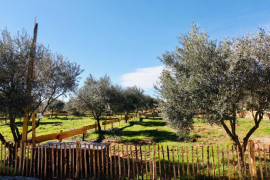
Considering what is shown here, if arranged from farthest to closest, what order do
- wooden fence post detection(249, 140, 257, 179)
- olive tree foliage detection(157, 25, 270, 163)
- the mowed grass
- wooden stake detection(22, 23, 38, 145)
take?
the mowed grass < wooden stake detection(22, 23, 38, 145) < olive tree foliage detection(157, 25, 270, 163) < wooden fence post detection(249, 140, 257, 179)

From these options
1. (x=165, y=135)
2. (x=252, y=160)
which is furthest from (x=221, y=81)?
(x=165, y=135)

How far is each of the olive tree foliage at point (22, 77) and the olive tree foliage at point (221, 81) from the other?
7.40m

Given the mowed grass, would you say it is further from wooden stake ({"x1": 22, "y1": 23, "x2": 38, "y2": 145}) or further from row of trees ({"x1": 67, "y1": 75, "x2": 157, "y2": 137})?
wooden stake ({"x1": 22, "y1": 23, "x2": 38, "y2": 145})

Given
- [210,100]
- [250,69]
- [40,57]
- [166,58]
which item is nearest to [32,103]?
[40,57]

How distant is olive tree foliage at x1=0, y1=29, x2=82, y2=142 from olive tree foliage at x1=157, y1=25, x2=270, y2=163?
740cm

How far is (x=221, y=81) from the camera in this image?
797 cm

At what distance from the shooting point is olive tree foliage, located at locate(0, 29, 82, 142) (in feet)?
28.8

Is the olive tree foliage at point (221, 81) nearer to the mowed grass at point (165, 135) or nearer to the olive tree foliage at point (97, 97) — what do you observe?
the mowed grass at point (165, 135)

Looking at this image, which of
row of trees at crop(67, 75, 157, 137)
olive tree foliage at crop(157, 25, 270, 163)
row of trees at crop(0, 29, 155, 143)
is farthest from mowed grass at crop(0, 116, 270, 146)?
row of trees at crop(0, 29, 155, 143)

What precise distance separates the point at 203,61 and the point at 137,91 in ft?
117

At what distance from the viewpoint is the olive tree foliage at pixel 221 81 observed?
25.0ft

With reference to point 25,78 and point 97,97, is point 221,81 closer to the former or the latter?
point 25,78

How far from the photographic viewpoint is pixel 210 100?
309 inches

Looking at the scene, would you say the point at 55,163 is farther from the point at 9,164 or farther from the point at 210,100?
the point at 210,100
